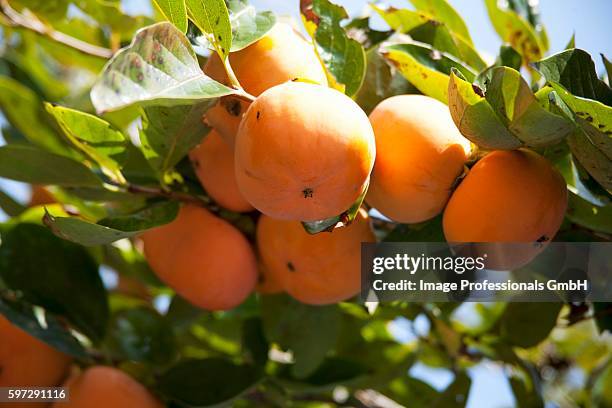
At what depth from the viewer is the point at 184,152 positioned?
1217 mm

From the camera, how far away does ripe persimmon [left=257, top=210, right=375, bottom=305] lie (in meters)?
1.18

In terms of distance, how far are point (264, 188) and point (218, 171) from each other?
33 cm

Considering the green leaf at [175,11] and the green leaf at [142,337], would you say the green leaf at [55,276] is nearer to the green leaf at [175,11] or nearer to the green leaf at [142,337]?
the green leaf at [142,337]

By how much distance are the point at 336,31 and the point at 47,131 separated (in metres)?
0.82

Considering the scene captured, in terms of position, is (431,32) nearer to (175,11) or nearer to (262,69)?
(262,69)

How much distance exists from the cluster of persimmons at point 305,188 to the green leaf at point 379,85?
0.14 meters

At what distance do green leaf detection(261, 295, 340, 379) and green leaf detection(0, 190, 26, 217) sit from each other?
0.58m

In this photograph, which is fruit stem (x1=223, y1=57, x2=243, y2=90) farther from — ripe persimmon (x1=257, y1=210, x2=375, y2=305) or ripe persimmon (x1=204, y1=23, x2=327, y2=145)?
ripe persimmon (x1=257, y1=210, x2=375, y2=305)

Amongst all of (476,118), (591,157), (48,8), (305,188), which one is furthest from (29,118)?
(591,157)

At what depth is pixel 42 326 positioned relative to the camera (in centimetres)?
141

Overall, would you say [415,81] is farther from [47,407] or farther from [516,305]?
[47,407]

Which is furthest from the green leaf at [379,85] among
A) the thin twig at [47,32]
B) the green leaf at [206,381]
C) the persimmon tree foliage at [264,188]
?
the thin twig at [47,32]

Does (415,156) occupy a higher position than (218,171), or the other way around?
(415,156)

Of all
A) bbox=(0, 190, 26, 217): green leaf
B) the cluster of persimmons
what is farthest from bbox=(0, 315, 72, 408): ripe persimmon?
bbox=(0, 190, 26, 217): green leaf
